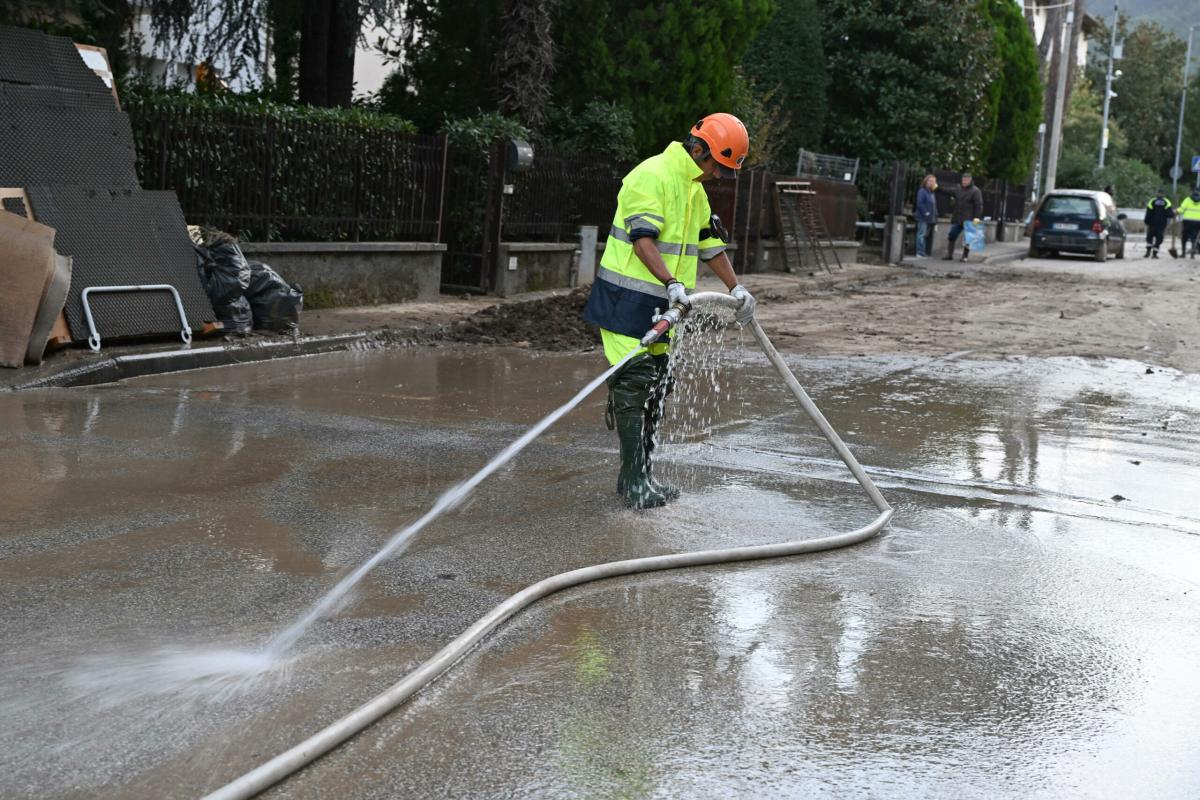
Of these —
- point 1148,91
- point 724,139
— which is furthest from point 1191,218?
point 1148,91

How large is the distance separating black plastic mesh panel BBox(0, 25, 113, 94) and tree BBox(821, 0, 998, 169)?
77.5 ft

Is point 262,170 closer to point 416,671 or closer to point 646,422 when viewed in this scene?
point 646,422

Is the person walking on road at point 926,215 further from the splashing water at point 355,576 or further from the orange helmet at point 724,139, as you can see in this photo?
the splashing water at point 355,576

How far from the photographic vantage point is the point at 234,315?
11.3m

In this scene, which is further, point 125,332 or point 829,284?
point 829,284

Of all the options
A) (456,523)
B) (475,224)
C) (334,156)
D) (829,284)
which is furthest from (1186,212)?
(456,523)

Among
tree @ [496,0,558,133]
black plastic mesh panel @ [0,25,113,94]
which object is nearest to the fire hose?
black plastic mesh panel @ [0,25,113,94]

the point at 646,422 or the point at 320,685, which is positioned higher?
the point at 646,422

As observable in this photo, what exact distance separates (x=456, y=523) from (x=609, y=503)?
81cm

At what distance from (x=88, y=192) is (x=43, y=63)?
1190 mm

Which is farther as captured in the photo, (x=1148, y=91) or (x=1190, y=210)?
(x=1148, y=91)

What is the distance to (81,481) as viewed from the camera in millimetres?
6391

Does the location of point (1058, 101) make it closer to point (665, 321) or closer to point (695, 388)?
A: point (695, 388)

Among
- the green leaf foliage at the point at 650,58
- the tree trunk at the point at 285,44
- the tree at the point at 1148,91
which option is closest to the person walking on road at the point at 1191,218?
the green leaf foliage at the point at 650,58
